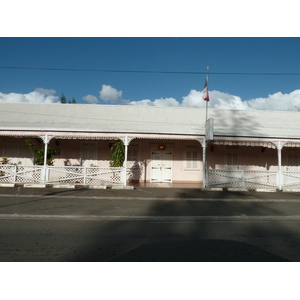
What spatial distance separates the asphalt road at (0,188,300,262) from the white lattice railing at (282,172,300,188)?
2.47 m

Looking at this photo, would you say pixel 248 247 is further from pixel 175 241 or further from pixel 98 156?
pixel 98 156

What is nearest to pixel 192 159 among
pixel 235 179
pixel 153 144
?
pixel 153 144

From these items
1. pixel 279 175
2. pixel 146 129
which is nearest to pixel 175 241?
pixel 146 129

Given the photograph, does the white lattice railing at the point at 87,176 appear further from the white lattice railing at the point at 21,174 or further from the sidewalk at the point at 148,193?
the sidewalk at the point at 148,193

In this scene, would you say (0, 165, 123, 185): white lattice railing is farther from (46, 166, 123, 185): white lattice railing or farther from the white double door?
the white double door

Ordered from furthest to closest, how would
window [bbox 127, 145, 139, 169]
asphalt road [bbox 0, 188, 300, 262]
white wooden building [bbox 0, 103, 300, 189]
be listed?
window [bbox 127, 145, 139, 169] → white wooden building [bbox 0, 103, 300, 189] → asphalt road [bbox 0, 188, 300, 262]

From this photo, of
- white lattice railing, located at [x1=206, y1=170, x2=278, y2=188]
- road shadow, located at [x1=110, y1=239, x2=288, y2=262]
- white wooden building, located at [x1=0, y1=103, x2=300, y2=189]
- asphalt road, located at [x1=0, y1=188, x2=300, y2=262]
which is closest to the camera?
road shadow, located at [x1=110, y1=239, x2=288, y2=262]

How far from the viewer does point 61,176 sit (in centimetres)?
1472

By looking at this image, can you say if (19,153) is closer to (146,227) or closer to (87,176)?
(87,176)

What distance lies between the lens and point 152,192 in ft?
42.5

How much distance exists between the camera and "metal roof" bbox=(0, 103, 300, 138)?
47.0 feet

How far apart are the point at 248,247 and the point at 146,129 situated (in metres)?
9.92

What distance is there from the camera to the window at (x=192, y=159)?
1702 centimetres

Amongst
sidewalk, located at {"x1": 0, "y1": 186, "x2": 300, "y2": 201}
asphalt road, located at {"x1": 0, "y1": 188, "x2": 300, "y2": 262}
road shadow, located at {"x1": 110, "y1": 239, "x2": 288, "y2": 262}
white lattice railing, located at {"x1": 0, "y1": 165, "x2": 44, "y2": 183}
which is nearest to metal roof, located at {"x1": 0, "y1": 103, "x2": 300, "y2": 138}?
white lattice railing, located at {"x1": 0, "y1": 165, "x2": 44, "y2": 183}
